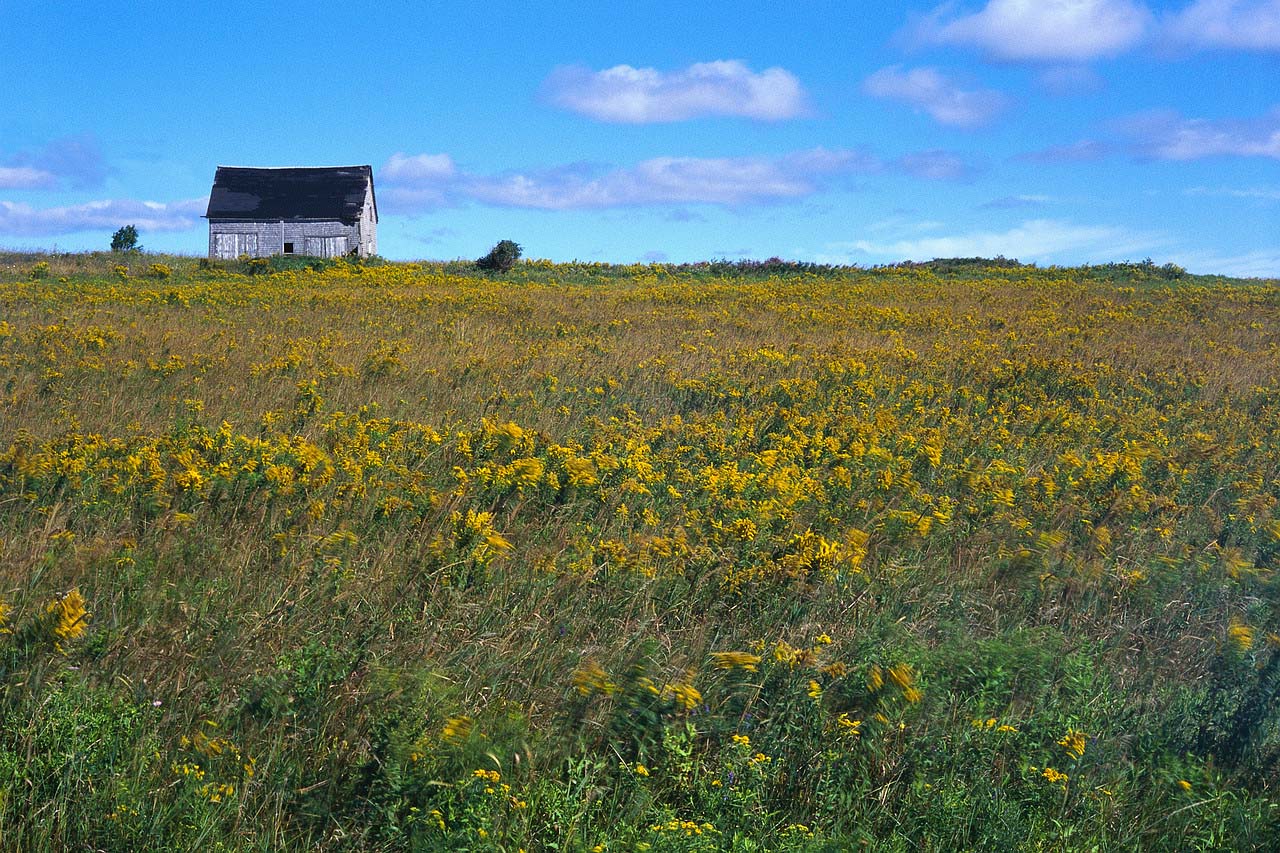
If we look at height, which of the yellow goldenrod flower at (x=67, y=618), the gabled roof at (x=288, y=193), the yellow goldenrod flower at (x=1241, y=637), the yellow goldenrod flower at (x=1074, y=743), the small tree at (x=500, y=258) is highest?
the gabled roof at (x=288, y=193)

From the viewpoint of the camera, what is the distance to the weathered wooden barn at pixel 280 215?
41250mm

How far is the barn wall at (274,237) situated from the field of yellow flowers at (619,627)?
3453 centimetres

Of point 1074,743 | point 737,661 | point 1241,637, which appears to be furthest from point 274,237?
point 1074,743

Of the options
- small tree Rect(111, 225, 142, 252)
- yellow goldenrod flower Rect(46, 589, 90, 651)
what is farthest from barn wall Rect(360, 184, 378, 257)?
yellow goldenrod flower Rect(46, 589, 90, 651)

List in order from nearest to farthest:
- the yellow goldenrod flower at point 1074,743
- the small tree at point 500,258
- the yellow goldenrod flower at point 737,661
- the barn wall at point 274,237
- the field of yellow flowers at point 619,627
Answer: the field of yellow flowers at point 619,627, the yellow goldenrod flower at point 1074,743, the yellow goldenrod flower at point 737,661, the small tree at point 500,258, the barn wall at point 274,237

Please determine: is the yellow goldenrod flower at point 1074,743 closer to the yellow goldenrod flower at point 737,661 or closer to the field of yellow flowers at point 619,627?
the field of yellow flowers at point 619,627

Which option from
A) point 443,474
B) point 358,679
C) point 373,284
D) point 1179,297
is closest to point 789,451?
point 443,474

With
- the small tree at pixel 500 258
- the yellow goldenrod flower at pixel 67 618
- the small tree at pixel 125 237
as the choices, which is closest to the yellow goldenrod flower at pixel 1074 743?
the yellow goldenrod flower at pixel 67 618

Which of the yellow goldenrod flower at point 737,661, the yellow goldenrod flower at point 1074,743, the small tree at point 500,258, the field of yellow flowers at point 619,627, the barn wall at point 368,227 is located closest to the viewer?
the field of yellow flowers at point 619,627

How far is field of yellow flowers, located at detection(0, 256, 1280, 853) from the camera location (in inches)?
129

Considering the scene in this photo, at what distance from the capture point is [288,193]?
4206cm

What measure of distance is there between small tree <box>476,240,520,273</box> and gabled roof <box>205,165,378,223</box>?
1387cm

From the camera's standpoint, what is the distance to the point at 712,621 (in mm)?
4422

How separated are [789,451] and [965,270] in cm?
2698
